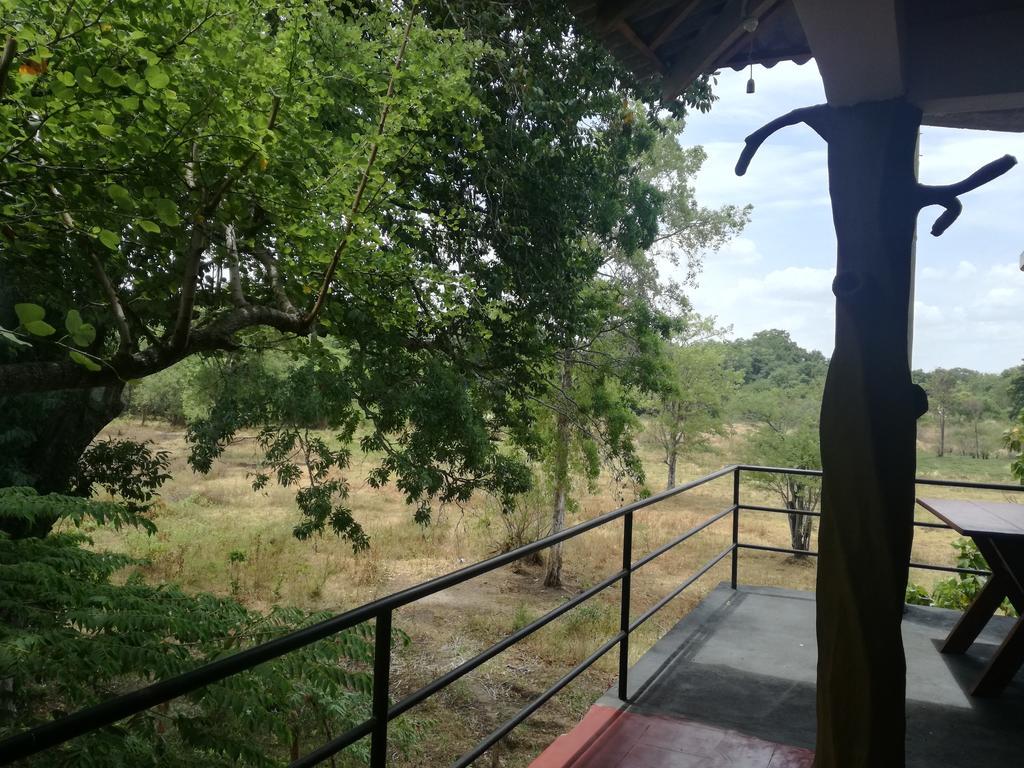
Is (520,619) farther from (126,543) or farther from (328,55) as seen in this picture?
(328,55)

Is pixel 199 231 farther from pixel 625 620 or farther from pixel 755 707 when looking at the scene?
pixel 755 707

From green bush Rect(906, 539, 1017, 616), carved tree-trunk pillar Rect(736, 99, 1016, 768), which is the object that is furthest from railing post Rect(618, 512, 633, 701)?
green bush Rect(906, 539, 1017, 616)

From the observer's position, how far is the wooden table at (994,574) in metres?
2.94

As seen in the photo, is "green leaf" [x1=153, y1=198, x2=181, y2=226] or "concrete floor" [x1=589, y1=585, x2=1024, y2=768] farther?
"concrete floor" [x1=589, y1=585, x2=1024, y2=768]

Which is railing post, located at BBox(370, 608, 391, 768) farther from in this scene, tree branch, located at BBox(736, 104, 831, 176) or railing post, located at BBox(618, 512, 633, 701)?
tree branch, located at BBox(736, 104, 831, 176)

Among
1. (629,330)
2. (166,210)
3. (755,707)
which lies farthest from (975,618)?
(629,330)

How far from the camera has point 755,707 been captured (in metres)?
2.89

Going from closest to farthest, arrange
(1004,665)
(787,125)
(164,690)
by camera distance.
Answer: (164,690) → (787,125) → (1004,665)

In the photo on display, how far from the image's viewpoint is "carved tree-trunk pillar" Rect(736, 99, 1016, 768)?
1.72 m

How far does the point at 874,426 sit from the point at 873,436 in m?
0.02

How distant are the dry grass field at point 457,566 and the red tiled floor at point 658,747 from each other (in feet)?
21.2

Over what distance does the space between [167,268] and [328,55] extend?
175 cm

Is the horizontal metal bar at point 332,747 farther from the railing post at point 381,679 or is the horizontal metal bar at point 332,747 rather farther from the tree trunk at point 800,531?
the tree trunk at point 800,531

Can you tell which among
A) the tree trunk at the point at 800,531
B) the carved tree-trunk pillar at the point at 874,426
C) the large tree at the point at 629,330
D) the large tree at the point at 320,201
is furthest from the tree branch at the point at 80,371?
the tree trunk at the point at 800,531
